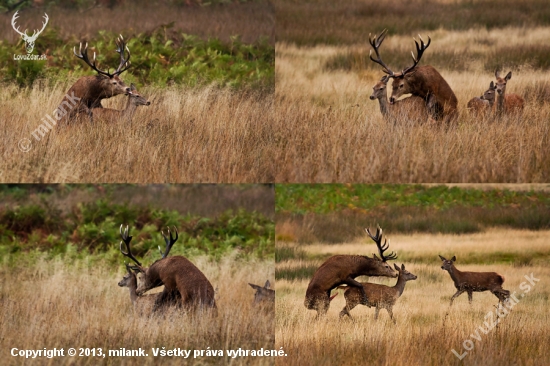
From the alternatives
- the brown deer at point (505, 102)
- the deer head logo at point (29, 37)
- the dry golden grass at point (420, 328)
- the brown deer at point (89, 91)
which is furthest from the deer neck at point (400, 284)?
the deer head logo at point (29, 37)

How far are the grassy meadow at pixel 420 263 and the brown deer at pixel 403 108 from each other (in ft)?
3.77

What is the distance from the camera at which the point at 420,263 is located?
41.8ft

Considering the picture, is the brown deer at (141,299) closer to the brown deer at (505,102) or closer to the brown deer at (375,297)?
the brown deer at (375,297)

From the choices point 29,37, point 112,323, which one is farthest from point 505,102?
point 29,37

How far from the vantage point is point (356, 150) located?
41.2ft

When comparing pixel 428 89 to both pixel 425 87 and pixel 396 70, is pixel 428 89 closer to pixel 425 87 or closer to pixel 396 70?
pixel 425 87

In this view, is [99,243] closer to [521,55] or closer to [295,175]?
[295,175]

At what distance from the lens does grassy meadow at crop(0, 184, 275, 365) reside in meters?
10.9

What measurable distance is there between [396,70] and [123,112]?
642 cm

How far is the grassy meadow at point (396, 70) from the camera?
1256 centimetres

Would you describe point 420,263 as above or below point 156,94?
below

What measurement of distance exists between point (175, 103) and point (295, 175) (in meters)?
3.16

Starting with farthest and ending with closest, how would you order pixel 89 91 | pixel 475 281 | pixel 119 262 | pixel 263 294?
pixel 119 262 < pixel 89 91 < pixel 263 294 < pixel 475 281

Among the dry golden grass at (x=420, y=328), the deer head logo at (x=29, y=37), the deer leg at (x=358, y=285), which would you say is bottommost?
the dry golden grass at (x=420, y=328)
